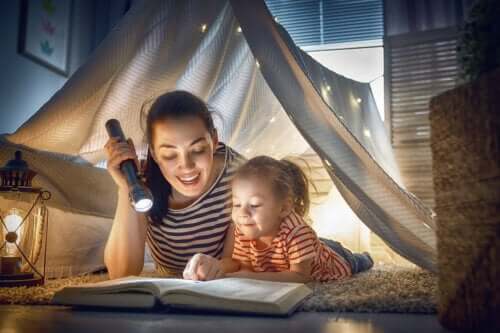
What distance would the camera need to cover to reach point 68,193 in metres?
1.62

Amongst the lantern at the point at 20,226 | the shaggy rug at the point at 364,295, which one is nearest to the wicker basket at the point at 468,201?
the shaggy rug at the point at 364,295

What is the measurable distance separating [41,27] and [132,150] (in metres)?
1.69

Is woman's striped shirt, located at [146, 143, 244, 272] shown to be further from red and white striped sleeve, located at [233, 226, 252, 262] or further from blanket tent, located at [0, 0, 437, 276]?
blanket tent, located at [0, 0, 437, 276]

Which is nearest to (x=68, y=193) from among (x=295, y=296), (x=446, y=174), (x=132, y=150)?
(x=132, y=150)

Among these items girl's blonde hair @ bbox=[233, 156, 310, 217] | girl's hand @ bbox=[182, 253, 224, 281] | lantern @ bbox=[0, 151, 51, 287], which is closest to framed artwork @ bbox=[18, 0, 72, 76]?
lantern @ bbox=[0, 151, 51, 287]

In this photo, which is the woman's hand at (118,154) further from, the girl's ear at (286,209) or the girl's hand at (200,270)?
the girl's ear at (286,209)

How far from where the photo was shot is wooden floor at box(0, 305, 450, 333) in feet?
2.52

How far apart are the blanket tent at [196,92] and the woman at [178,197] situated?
246 millimetres

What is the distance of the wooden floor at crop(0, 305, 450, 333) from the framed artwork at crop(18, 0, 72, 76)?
1.93m

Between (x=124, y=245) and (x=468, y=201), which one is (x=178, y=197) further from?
(x=468, y=201)

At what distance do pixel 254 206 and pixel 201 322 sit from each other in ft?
1.92

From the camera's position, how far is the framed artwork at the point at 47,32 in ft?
8.12

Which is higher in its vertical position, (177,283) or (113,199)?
(113,199)

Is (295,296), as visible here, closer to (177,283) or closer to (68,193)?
(177,283)
